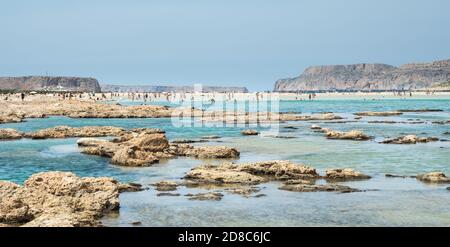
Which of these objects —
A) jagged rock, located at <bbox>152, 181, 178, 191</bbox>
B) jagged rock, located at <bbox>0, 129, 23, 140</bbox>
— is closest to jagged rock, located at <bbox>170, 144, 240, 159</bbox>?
jagged rock, located at <bbox>152, 181, 178, 191</bbox>

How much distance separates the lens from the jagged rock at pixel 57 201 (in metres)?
15.0

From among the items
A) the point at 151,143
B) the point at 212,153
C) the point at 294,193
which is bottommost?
the point at 294,193

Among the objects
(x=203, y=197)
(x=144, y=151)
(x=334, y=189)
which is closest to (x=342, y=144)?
(x=144, y=151)

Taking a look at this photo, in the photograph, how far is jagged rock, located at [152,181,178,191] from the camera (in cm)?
2174

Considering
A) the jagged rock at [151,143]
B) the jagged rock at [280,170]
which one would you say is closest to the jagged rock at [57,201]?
the jagged rock at [280,170]

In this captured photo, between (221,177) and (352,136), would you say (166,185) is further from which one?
(352,136)

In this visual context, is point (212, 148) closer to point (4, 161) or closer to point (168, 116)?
point (4, 161)

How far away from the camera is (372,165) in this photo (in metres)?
28.4

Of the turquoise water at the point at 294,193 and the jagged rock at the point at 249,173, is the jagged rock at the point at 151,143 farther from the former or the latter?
the jagged rock at the point at 249,173

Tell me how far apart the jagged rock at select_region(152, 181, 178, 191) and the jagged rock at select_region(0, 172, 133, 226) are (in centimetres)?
245

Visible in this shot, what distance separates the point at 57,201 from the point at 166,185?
606cm

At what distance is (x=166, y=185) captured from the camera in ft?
73.3

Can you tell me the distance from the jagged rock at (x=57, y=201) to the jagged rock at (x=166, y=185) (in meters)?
2.45

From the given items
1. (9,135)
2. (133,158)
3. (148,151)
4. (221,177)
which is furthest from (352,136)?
(9,135)
